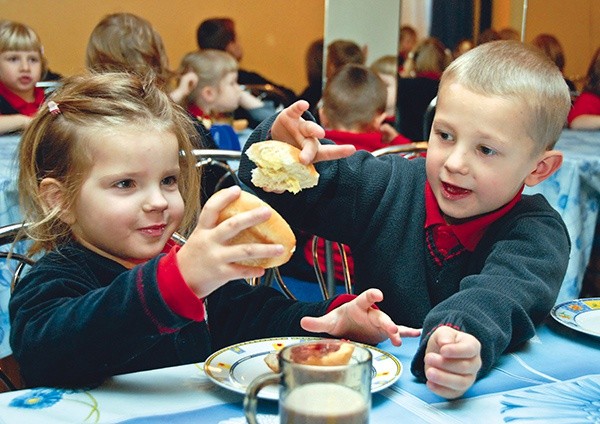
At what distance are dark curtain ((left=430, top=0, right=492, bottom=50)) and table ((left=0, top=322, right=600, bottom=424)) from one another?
7663 mm

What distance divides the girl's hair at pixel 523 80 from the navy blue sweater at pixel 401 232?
0.47 ft

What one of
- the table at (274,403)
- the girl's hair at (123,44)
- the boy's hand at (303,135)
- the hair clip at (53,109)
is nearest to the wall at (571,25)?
the girl's hair at (123,44)

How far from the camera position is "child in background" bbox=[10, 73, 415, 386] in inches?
39.2

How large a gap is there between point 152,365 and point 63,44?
6571 mm

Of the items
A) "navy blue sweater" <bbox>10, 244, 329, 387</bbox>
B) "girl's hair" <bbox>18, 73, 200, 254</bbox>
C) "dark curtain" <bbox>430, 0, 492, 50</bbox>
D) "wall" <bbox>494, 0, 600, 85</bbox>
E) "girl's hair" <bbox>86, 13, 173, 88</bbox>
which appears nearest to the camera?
"navy blue sweater" <bbox>10, 244, 329, 387</bbox>

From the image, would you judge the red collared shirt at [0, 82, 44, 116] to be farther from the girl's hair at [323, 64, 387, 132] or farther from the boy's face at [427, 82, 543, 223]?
the boy's face at [427, 82, 543, 223]

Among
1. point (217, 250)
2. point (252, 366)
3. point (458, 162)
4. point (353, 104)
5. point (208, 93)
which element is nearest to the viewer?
point (217, 250)

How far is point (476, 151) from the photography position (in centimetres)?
142

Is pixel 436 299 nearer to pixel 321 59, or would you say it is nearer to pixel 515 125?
pixel 515 125

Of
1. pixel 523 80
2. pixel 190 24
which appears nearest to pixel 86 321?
pixel 523 80

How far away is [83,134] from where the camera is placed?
4.45 feet

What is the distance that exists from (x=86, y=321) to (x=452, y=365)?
0.46 metres

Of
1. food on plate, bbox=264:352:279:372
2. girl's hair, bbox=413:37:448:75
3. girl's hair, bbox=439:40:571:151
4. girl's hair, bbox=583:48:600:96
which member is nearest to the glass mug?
food on plate, bbox=264:352:279:372

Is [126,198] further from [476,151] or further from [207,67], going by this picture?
[207,67]
